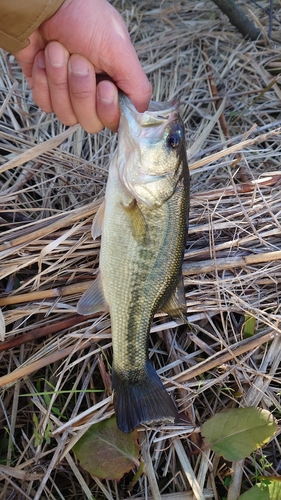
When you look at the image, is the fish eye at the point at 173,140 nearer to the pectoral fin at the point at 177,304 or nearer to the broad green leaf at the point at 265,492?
the pectoral fin at the point at 177,304

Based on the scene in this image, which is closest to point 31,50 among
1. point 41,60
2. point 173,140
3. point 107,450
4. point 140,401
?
point 41,60

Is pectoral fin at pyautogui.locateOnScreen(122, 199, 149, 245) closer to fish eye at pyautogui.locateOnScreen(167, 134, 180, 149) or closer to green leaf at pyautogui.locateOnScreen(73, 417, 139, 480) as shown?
fish eye at pyautogui.locateOnScreen(167, 134, 180, 149)

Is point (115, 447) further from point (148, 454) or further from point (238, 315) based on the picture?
point (238, 315)

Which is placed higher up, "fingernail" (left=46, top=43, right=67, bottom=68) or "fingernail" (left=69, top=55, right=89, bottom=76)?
"fingernail" (left=46, top=43, right=67, bottom=68)

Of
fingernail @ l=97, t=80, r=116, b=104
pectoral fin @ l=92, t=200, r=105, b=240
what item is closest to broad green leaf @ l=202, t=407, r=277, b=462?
pectoral fin @ l=92, t=200, r=105, b=240

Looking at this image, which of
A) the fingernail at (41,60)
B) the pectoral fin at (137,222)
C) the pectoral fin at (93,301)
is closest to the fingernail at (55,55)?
the fingernail at (41,60)

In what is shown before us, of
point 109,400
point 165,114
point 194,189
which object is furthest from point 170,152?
point 109,400
